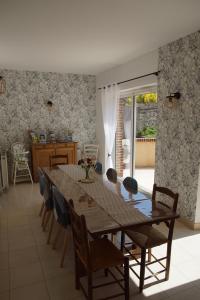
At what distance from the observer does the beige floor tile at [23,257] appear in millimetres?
2588

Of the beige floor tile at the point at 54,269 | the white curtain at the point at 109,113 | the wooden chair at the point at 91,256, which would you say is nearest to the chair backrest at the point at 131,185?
the wooden chair at the point at 91,256

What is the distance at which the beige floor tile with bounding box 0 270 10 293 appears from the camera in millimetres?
2232

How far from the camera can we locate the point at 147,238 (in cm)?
225

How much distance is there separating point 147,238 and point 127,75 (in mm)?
3449

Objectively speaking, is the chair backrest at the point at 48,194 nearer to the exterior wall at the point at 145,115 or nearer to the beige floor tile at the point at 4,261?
the beige floor tile at the point at 4,261

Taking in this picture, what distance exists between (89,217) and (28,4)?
2054 mm

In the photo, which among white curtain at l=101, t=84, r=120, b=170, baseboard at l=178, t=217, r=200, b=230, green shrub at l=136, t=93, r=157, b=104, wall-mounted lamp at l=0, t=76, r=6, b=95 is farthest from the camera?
white curtain at l=101, t=84, r=120, b=170

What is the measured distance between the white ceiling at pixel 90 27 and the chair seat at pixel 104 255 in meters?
2.22

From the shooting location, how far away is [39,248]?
2.87 m

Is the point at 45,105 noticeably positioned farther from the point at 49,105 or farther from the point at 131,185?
the point at 131,185

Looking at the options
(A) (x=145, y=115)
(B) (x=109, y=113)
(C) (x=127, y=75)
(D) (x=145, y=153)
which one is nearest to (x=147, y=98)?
(A) (x=145, y=115)

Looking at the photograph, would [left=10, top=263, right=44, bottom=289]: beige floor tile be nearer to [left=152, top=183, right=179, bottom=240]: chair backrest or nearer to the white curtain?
[left=152, top=183, right=179, bottom=240]: chair backrest

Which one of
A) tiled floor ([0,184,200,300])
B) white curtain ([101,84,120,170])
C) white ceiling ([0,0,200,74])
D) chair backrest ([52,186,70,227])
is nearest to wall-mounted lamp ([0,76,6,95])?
white ceiling ([0,0,200,74])

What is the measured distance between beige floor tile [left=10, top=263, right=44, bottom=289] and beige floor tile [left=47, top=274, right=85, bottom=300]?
0.15 metres
